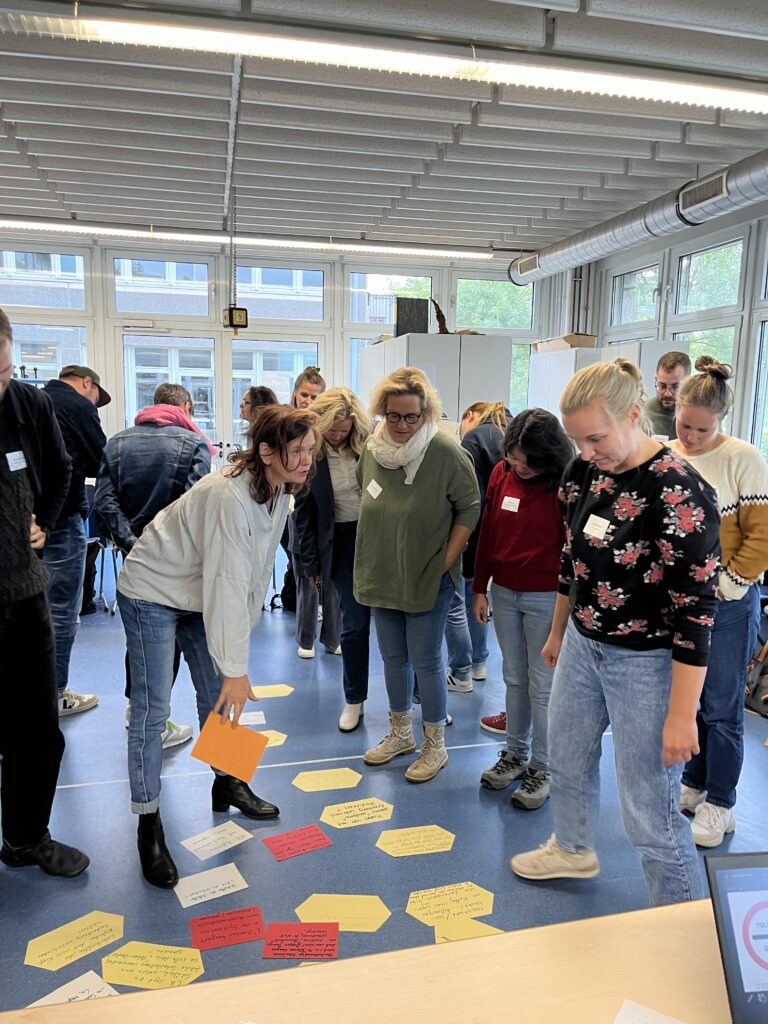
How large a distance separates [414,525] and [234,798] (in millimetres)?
1133

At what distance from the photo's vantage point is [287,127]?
15.7 ft

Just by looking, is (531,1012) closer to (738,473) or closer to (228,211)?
(738,473)

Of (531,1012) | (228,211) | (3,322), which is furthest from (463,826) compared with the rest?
(228,211)

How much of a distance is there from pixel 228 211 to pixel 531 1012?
720 cm

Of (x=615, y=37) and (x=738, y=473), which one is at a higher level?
(x=615, y=37)

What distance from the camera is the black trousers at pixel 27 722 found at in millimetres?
1927

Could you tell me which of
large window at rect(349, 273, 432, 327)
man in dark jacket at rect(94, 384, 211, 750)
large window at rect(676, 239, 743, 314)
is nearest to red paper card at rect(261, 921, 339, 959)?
man in dark jacket at rect(94, 384, 211, 750)

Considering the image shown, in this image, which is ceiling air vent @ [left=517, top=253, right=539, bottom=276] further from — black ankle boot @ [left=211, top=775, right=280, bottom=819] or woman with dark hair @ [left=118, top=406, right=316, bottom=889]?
black ankle boot @ [left=211, top=775, right=280, bottom=819]

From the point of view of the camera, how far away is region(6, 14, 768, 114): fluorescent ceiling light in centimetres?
303

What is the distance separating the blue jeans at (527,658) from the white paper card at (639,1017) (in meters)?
1.50

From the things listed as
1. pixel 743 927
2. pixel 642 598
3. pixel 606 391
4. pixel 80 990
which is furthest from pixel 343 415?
pixel 743 927

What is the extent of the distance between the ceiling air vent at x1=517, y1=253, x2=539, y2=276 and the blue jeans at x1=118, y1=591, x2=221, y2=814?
6.90 m

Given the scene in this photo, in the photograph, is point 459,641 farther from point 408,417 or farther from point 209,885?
point 209,885

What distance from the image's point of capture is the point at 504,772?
2.62 m
